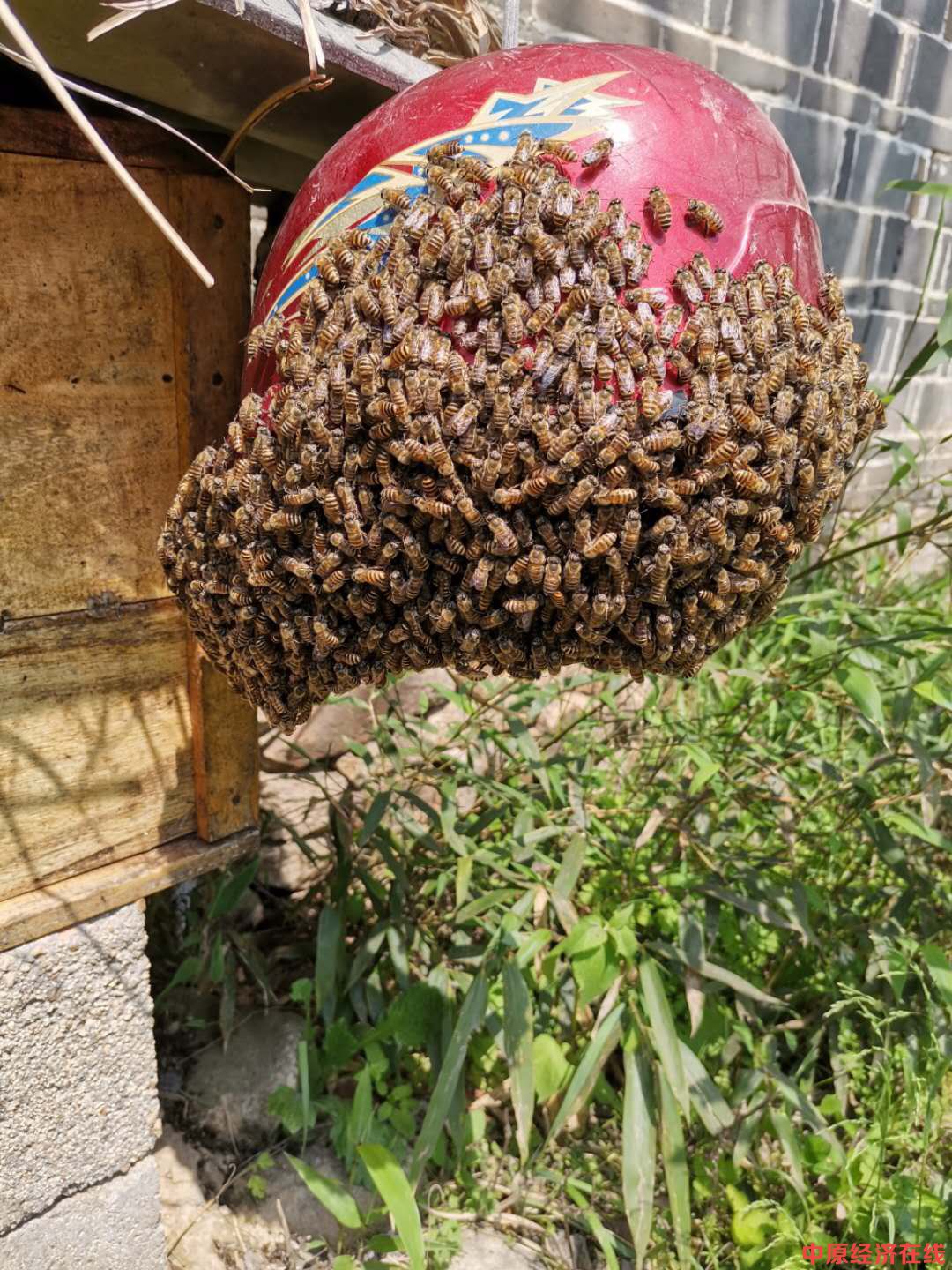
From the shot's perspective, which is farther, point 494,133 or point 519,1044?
point 519,1044

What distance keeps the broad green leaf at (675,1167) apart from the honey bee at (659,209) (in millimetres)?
1806

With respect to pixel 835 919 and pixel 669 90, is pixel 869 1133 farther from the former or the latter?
pixel 669 90

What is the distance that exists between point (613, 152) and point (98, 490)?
1.01m

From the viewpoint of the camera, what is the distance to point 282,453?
1.17m

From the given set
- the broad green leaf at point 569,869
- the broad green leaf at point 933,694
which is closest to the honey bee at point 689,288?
the broad green leaf at point 933,694

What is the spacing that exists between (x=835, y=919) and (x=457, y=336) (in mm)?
2229

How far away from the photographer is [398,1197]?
2.01 m

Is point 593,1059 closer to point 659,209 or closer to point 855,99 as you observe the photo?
point 659,209

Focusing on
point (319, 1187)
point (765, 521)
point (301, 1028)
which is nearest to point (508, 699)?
point (301, 1028)

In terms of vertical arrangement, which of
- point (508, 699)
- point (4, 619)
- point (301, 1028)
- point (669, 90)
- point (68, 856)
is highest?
point (669, 90)

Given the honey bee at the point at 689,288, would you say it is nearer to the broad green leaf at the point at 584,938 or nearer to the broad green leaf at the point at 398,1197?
the broad green leaf at the point at 584,938

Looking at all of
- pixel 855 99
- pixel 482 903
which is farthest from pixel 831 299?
pixel 855 99

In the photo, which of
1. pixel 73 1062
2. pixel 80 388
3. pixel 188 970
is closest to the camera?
pixel 80 388

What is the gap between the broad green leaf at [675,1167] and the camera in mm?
2082
